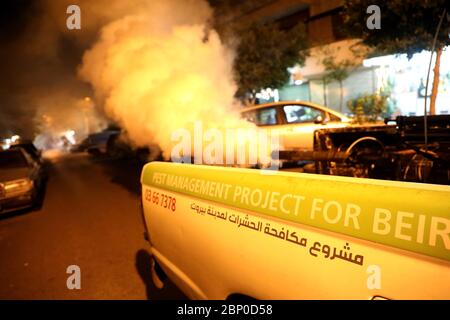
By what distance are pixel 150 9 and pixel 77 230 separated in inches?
184

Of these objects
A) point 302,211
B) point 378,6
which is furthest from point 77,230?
point 378,6

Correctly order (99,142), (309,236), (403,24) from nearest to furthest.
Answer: (309,236) → (403,24) → (99,142)

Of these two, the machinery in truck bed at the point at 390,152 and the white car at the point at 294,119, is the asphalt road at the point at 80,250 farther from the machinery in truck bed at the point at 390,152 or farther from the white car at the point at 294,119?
the white car at the point at 294,119

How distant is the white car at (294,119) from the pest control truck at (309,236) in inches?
236

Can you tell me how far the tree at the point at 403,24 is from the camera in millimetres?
6555

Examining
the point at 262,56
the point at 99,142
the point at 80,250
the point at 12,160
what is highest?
the point at 262,56

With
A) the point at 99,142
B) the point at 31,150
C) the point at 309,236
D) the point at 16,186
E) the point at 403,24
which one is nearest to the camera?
the point at 309,236

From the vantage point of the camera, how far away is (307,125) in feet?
26.4

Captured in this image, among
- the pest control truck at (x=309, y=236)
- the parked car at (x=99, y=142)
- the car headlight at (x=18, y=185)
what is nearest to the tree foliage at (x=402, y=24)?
the pest control truck at (x=309, y=236)

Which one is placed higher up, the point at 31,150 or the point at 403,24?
the point at 403,24

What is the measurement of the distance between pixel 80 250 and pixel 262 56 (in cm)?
1016

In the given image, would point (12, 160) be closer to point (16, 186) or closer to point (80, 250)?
point (16, 186)

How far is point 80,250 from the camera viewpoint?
5.16 m

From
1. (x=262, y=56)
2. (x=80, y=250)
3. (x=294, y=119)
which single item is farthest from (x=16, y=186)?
(x=262, y=56)
